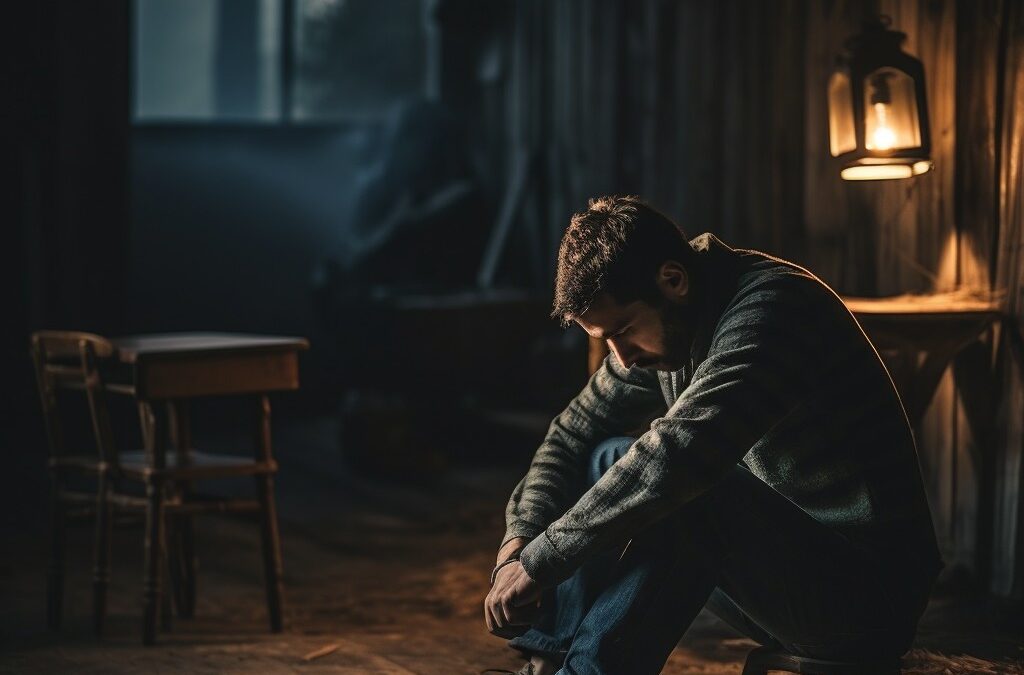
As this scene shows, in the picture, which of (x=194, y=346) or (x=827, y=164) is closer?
(x=194, y=346)

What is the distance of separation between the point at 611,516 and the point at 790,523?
1.29ft

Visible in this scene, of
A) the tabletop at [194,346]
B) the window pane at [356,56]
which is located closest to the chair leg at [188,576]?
the tabletop at [194,346]

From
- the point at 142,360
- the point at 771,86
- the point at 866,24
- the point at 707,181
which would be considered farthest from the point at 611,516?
the point at 707,181

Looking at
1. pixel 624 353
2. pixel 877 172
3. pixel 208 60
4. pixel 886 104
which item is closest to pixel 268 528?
pixel 624 353

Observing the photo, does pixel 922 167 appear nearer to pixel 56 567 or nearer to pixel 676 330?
pixel 676 330

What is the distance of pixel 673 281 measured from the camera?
284 cm

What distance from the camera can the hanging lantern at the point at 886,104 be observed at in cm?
459

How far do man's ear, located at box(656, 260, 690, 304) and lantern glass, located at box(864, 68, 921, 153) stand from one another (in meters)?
2.08

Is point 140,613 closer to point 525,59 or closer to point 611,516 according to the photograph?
point 611,516

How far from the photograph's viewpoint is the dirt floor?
3939mm

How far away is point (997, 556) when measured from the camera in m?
4.51

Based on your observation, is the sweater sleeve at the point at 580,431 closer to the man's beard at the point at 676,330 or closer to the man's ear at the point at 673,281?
the man's beard at the point at 676,330

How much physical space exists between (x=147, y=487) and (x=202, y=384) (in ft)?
1.33

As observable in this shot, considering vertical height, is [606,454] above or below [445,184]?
below
